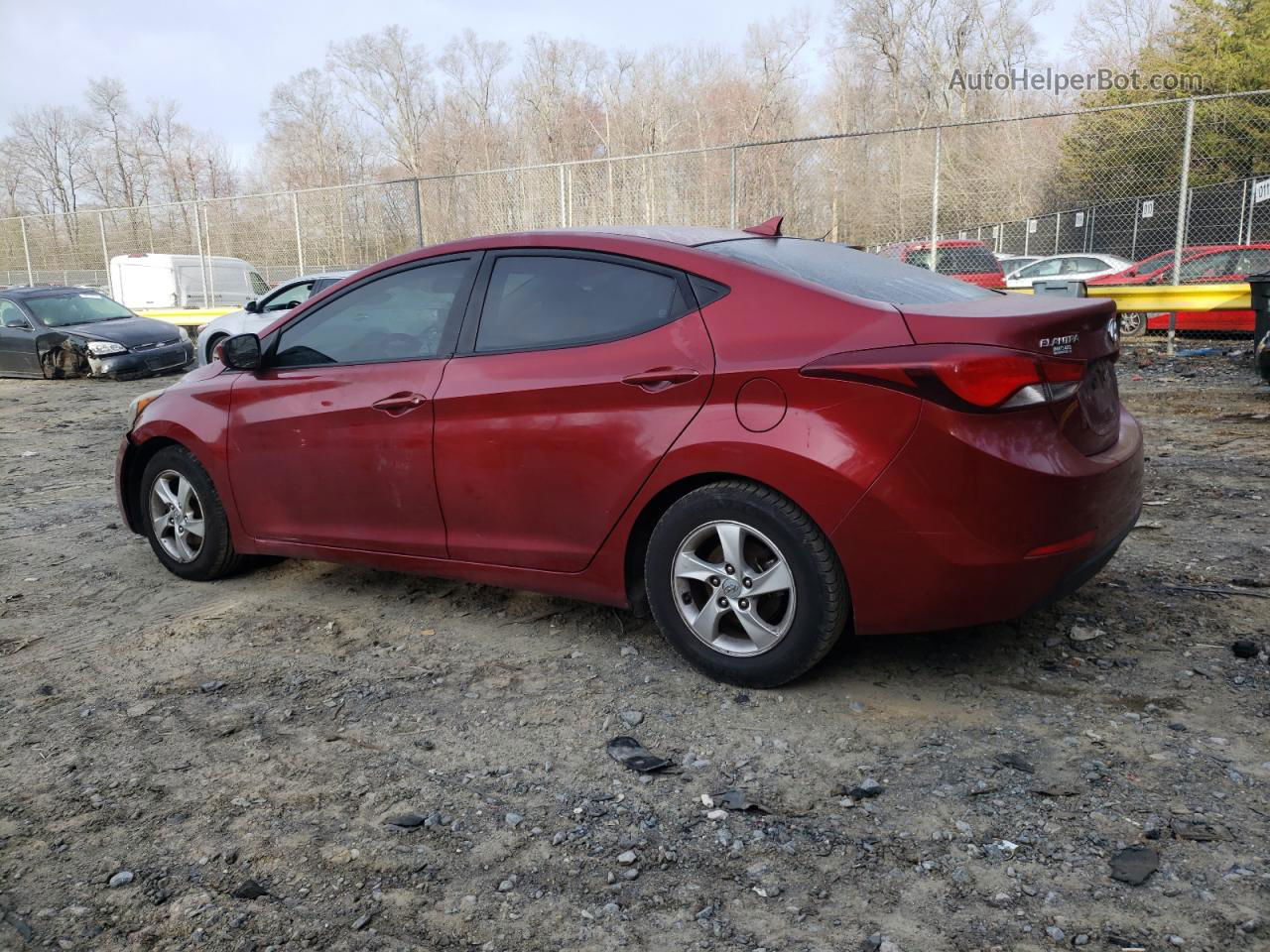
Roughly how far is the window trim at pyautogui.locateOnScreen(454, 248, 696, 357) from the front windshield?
14.3 metres

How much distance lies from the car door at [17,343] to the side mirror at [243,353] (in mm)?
13141

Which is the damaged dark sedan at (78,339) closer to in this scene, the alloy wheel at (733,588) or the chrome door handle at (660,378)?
the chrome door handle at (660,378)

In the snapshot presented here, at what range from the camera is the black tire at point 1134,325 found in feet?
50.7

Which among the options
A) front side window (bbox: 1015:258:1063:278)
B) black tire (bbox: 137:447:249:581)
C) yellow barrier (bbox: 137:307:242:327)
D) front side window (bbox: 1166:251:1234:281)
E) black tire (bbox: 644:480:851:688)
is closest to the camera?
black tire (bbox: 644:480:851:688)

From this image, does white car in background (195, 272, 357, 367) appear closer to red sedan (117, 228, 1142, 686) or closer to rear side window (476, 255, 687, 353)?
red sedan (117, 228, 1142, 686)

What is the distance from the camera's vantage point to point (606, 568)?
3748 mm

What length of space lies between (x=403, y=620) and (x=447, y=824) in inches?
67.1

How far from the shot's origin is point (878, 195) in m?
16.5

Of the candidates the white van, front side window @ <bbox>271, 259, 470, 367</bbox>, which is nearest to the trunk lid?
front side window @ <bbox>271, 259, 470, 367</bbox>

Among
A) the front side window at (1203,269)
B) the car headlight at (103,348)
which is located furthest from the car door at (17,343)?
the front side window at (1203,269)

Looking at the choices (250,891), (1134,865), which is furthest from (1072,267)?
(250,891)

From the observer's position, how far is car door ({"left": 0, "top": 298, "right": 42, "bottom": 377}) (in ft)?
51.7

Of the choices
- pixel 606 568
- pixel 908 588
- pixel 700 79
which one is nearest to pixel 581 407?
pixel 606 568

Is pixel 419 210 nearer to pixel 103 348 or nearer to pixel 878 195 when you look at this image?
pixel 103 348
